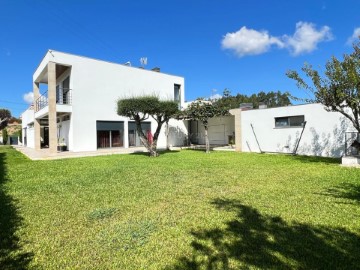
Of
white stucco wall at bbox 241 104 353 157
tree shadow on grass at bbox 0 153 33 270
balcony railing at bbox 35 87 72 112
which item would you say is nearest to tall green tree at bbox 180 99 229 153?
white stucco wall at bbox 241 104 353 157

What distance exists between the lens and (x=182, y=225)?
13.7ft

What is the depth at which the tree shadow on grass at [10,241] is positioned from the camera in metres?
3.06

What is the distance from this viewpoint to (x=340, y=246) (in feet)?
11.0

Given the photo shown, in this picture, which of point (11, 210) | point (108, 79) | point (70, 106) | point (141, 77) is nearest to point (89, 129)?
point (70, 106)

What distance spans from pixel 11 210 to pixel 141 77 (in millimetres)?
19521

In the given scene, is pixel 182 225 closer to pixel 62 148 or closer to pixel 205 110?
pixel 205 110

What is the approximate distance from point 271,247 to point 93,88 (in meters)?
19.3

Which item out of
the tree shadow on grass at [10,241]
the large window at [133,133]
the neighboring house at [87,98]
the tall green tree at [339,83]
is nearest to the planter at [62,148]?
the neighboring house at [87,98]

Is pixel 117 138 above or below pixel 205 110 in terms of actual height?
below

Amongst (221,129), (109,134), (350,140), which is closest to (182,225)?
(350,140)

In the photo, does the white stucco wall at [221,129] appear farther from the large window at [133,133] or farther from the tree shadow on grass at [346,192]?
the tree shadow on grass at [346,192]

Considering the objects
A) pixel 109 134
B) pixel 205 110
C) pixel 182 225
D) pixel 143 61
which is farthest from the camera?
pixel 143 61

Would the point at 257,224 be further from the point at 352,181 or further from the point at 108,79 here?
the point at 108,79

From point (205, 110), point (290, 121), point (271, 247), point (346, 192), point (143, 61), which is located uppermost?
point (143, 61)
